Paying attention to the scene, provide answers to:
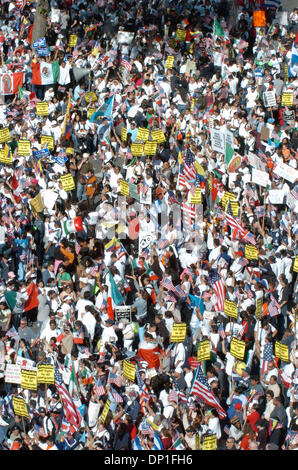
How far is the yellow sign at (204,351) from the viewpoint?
1625 cm

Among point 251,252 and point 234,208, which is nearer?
point 251,252

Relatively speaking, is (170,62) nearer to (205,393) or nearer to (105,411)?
(205,393)

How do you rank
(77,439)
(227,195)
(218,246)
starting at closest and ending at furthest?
(77,439), (218,246), (227,195)

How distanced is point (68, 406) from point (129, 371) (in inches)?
39.6

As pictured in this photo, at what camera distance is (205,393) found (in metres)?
15.3

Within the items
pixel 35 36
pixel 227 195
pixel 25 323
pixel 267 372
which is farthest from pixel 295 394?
pixel 35 36

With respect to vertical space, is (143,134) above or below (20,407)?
above

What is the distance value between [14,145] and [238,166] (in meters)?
4.91

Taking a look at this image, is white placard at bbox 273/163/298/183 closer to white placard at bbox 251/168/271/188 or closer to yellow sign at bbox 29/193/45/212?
white placard at bbox 251/168/271/188

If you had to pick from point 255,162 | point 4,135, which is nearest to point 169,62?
point 4,135

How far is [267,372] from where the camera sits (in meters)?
15.8

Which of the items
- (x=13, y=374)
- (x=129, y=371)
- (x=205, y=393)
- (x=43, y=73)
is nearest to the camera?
(x=205, y=393)

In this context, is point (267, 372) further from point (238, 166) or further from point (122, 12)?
point (122, 12)

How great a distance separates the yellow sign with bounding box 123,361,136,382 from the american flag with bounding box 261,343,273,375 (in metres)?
1.82
